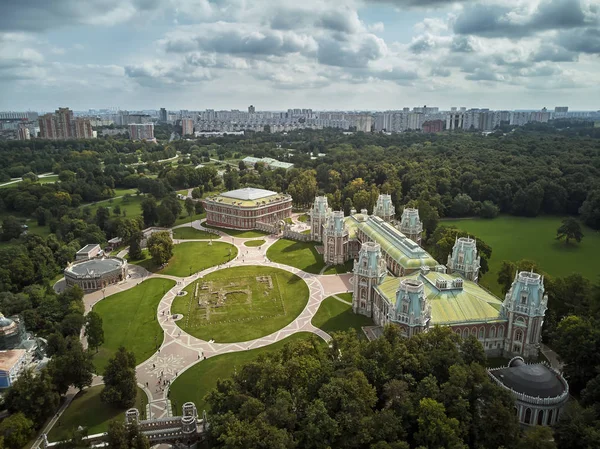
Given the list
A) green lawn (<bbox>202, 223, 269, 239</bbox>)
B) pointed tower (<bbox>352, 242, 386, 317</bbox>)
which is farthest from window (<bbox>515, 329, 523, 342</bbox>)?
green lawn (<bbox>202, 223, 269, 239</bbox>)

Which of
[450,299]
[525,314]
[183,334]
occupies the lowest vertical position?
[183,334]

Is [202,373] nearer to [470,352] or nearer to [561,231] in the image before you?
[470,352]

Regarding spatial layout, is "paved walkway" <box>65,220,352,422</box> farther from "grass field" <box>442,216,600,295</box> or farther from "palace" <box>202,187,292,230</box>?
"grass field" <box>442,216,600,295</box>

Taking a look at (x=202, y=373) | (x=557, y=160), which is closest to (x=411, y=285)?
(x=202, y=373)

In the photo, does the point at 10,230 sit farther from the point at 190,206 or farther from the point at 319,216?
the point at 319,216

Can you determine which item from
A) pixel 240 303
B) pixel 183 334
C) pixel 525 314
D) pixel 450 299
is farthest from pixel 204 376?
pixel 525 314

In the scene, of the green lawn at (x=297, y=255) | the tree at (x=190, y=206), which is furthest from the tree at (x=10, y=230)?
the green lawn at (x=297, y=255)
